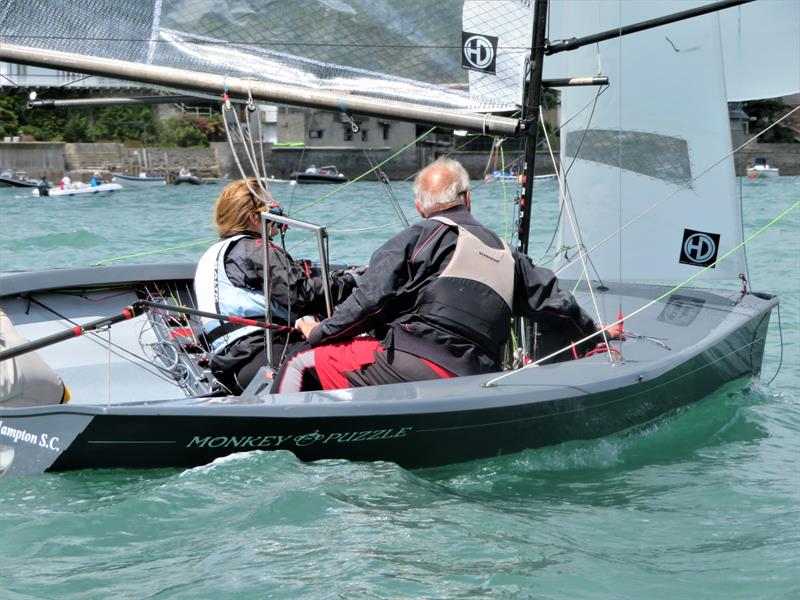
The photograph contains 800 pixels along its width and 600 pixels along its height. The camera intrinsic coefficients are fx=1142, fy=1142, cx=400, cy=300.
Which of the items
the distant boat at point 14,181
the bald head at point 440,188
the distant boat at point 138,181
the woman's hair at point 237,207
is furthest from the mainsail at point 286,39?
the distant boat at point 138,181

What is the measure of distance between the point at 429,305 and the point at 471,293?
15cm

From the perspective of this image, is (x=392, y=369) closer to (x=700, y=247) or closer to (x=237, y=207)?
(x=237, y=207)

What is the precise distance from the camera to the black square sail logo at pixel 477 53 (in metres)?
4.88

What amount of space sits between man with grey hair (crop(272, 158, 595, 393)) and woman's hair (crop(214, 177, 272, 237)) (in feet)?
2.31

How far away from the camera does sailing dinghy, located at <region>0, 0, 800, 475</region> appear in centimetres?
373

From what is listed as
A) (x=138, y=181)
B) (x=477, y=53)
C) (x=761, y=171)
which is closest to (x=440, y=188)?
(x=477, y=53)

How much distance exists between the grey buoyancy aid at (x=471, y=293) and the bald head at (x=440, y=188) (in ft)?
0.33

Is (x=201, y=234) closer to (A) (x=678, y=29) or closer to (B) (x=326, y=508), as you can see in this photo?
(A) (x=678, y=29)

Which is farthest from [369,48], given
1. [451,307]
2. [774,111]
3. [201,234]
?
[774,111]

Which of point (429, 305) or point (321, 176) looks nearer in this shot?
point (429, 305)

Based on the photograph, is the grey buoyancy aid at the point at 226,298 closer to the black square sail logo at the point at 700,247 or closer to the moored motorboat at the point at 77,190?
the black square sail logo at the point at 700,247

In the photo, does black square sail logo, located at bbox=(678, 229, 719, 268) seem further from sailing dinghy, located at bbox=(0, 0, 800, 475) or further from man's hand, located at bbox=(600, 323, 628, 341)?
man's hand, located at bbox=(600, 323, 628, 341)

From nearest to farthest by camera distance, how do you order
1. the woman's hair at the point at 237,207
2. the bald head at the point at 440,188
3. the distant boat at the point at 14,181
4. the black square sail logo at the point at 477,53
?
the bald head at the point at 440,188 → the woman's hair at the point at 237,207 → the black square sail logo at the point at 477,53 → the distant boat at the point at 14,181

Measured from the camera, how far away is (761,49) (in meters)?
6.46
